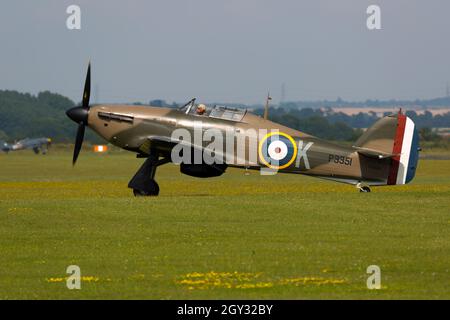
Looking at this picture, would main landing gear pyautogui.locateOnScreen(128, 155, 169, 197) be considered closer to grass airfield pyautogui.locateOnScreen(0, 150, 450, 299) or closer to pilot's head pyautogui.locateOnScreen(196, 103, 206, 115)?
pilot's head pyautogui.locateOnScreen(196, 103, 206, 115)

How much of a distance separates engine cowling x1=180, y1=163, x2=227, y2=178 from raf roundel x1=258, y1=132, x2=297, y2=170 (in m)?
1.11

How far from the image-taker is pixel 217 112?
2473cm

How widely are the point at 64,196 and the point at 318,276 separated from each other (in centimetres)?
1576

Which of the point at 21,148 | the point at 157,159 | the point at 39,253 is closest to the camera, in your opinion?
the point at 39,253

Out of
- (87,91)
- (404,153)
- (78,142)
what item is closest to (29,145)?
(78,142)

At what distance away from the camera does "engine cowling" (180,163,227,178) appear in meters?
24.7

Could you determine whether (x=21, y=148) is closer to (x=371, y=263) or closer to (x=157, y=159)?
(x=157, y=159)

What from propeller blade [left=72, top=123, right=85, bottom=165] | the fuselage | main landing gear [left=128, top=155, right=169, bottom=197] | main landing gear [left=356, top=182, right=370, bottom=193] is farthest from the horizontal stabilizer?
propeller blade [left=72, top=123, right=85, bottom=165]

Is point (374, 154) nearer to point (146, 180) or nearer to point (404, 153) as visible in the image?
point (404, 153)

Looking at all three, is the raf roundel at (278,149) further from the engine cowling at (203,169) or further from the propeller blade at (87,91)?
the propeller blade at (87,91)

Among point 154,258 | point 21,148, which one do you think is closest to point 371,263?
point 154,258

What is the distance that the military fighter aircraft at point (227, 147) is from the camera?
24.4 metres
